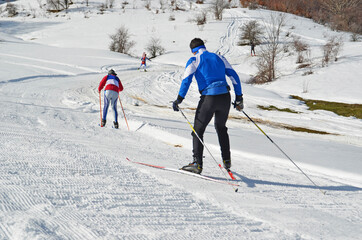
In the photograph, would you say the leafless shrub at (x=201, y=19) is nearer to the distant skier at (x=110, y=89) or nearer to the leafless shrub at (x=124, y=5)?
the leafless shrub at (x=124, y=5)

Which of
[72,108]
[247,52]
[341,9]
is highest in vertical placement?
[341,9]

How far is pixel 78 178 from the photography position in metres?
3.05

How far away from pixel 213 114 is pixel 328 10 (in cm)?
5447

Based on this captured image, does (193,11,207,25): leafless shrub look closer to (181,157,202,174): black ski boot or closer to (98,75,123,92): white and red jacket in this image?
(98,75,123,92): white and red jacket

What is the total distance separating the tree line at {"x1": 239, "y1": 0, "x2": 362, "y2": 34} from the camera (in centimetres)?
3603

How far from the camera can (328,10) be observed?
4725 centimetres

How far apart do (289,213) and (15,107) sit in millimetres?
7939

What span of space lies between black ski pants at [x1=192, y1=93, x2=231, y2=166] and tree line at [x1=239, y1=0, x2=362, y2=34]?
37.0 meters

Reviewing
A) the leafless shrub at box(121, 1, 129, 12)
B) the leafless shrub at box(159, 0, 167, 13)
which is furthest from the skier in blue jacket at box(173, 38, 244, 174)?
the leafless shrub at box(121, 1, 129, 12)

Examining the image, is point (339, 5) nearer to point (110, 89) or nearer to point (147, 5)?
point (147, 5)

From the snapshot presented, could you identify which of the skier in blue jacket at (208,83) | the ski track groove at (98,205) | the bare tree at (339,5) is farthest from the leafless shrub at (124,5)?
the ski track groove at (98,205)

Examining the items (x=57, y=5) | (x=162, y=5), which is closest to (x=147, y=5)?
(x=162, y=5)

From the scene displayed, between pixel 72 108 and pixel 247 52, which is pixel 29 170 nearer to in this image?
pixel 72 108

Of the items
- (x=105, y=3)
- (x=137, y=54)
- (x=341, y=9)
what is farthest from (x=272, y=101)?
(x=105, y=3)
